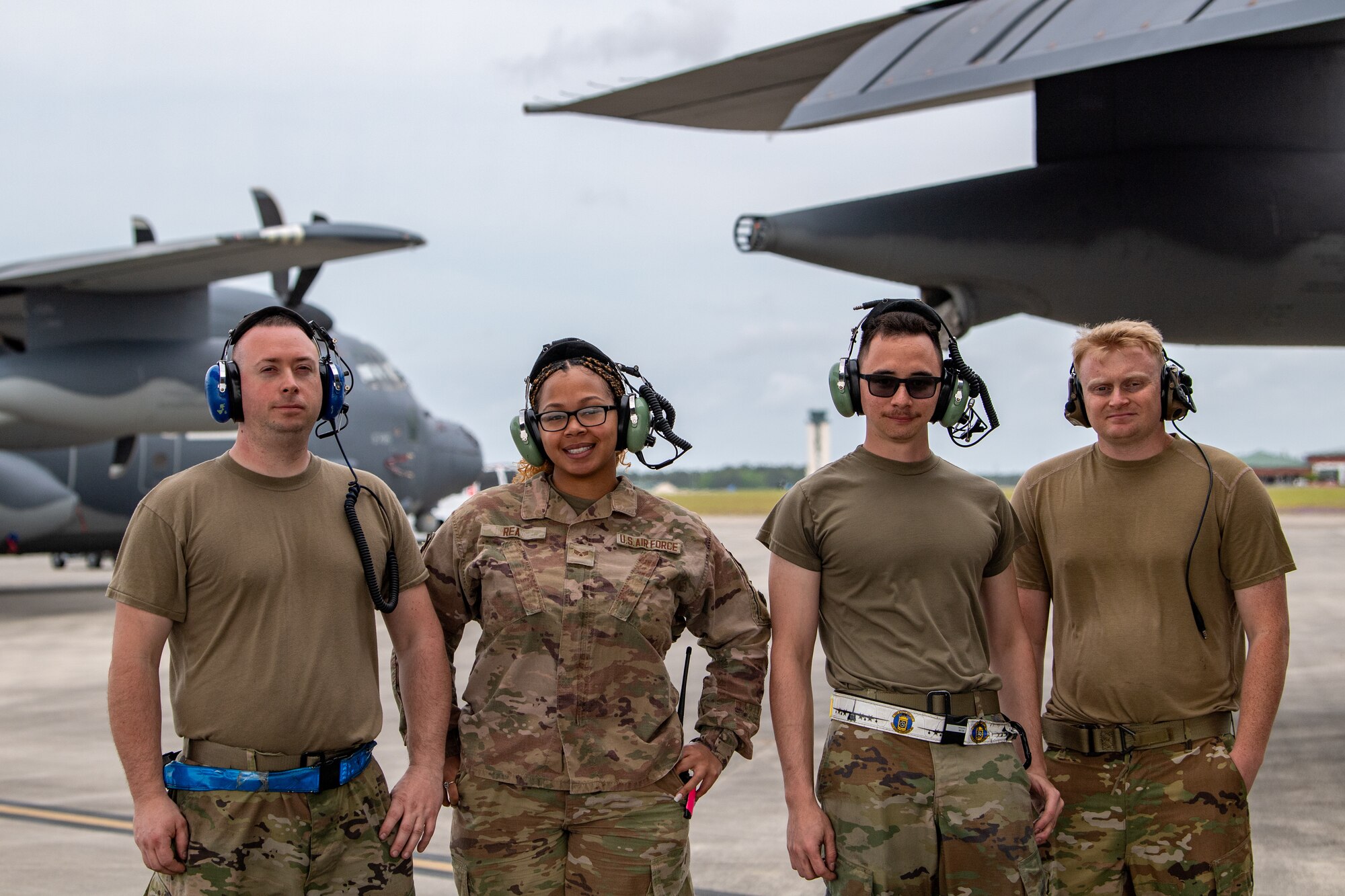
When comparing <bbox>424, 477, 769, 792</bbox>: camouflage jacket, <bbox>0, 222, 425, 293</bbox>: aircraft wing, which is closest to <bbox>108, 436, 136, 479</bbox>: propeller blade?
<bbox>0, 222, 425, 293</bbox>: aircraft wing

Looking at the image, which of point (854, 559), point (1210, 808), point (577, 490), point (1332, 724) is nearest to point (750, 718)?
point (854, 559)

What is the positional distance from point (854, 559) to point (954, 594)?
0.95 feet

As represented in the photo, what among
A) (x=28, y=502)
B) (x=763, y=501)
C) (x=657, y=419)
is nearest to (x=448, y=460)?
(x=28, y=502)

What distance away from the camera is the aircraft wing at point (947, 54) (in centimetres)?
629

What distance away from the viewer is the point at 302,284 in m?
17.7

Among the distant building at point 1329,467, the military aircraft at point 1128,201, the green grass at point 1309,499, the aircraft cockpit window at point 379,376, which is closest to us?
the military aircraft at point 1128,201

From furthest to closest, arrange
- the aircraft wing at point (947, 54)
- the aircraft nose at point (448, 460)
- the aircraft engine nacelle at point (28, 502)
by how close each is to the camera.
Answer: the aircraft nose at point (448, 460) < the aircraft engine nacelle at point (28, 502) < the aircraft wing at point (947, 54)

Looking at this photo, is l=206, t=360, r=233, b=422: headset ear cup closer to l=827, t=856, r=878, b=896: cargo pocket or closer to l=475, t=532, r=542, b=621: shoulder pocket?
l=475, t=532, r=542, b=621: shoulder pocket

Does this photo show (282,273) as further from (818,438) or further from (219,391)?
(818,438)

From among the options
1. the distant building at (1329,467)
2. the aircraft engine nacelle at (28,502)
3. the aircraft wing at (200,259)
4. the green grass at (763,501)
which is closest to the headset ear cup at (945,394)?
the aircraft wing at (200,259)

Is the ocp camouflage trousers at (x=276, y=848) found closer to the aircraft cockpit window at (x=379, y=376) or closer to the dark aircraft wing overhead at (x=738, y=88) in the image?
the dark aircraft wing overhead at (x=738, y=88)

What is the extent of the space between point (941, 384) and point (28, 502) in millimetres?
17854

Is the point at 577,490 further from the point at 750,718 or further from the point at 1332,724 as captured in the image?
the point at 1332,724

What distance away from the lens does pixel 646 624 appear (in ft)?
11.1
